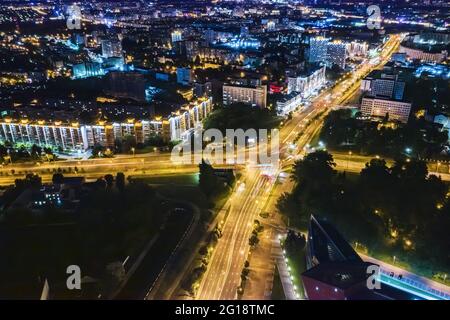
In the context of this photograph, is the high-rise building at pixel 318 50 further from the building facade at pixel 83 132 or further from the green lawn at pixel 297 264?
the green lawn at pixel 297 264

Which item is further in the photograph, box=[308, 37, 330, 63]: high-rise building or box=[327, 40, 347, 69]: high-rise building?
box=[308, 37, 330, 63]: high-rise building

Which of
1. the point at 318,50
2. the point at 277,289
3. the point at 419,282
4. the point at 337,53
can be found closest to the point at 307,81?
the point at 318,50

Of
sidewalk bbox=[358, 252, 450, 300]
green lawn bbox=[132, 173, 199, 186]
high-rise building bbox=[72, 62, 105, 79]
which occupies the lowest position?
sidewalk bbox=[358, 252, 450, 300]

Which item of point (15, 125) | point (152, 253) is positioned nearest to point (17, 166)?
point (15, 125)

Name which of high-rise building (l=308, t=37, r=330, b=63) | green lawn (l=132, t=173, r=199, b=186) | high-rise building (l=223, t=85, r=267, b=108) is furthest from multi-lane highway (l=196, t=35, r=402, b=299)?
high-rise building (l=308, t=37, r=330, b=63)

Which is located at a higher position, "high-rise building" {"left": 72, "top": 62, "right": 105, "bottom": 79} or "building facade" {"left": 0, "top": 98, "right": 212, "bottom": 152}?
"high-rise building" {"left": 72, "top": 62, "right": 105, "bottom": 79}

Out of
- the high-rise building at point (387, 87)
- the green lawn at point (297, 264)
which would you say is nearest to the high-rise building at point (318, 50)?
the high-rise building at point (387, 87)

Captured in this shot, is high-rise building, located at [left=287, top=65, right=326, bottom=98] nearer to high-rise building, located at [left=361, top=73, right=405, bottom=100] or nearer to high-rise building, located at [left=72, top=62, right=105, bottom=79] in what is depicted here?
high-rise building, located at [left=361, top=73, right=405, bottom=100]
